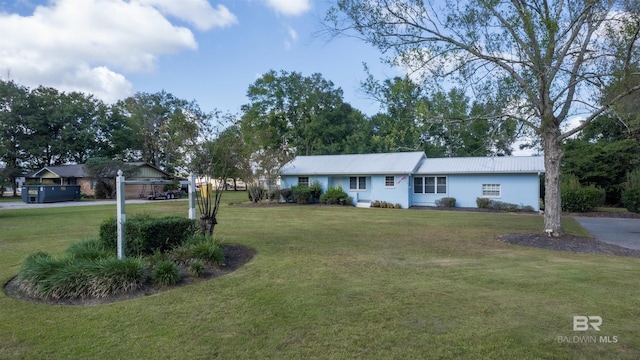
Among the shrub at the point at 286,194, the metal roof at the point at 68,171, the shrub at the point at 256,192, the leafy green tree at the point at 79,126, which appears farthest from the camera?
the leafy green tree at the point at 79,126

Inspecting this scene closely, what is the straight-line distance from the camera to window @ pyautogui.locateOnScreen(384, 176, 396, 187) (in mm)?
22559

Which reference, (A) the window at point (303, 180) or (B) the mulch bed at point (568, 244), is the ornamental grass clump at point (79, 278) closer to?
(B) the mulch bed at point (568, 244)

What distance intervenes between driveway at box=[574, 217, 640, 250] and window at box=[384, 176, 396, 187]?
987 centimetres

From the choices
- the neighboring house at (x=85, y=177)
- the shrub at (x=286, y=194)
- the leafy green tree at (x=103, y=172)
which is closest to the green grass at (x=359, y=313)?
the shrub at (x=286, y=194)

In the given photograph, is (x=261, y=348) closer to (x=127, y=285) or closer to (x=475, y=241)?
(x=127, y=285)

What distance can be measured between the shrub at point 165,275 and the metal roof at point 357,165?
17751 mm

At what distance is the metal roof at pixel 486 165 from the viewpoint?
20.0m

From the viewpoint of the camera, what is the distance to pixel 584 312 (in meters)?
4.37

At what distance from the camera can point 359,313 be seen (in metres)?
4.37

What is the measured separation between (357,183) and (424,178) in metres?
4.31

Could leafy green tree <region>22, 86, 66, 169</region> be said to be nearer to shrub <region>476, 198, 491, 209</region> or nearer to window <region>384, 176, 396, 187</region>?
window <region>384, 176, 396, 187</region>

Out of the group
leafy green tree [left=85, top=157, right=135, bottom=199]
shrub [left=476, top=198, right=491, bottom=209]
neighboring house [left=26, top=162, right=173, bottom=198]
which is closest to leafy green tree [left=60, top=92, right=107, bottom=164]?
neighboring house [left=26, top=162, right=173, bottom=198]

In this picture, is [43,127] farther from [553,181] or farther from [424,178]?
[553,181]
